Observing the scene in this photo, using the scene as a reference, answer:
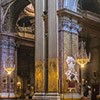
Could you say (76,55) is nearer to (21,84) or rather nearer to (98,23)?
(98,23)

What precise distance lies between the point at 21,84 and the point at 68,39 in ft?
41.7

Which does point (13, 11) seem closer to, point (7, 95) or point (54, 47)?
point (7, 95)

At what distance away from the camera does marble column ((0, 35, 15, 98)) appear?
19531mm

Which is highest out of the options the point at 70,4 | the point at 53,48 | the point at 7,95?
the point at 70,4

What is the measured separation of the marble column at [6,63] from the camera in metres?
19.5

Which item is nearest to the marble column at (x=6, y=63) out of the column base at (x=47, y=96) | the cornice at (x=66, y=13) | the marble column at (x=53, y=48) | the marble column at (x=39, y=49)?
the marble column at (x=39, y=49)

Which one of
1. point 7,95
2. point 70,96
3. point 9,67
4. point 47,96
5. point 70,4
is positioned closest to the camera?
point 70,96

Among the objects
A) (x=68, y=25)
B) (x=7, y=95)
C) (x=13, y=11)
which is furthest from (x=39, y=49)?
(x=13, y=11)

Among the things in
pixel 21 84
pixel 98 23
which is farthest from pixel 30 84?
pixel 98 23

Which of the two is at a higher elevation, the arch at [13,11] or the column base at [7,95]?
the arch at [13,11]

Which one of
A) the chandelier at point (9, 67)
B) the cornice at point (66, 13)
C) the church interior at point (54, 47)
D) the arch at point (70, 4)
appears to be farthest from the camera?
the chandelier at point (9, 67)

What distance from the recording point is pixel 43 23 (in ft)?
50.4

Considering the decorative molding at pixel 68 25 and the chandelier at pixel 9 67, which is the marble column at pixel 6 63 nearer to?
the chandelier at pixel 9 67

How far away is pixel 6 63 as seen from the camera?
1994 centimetres
